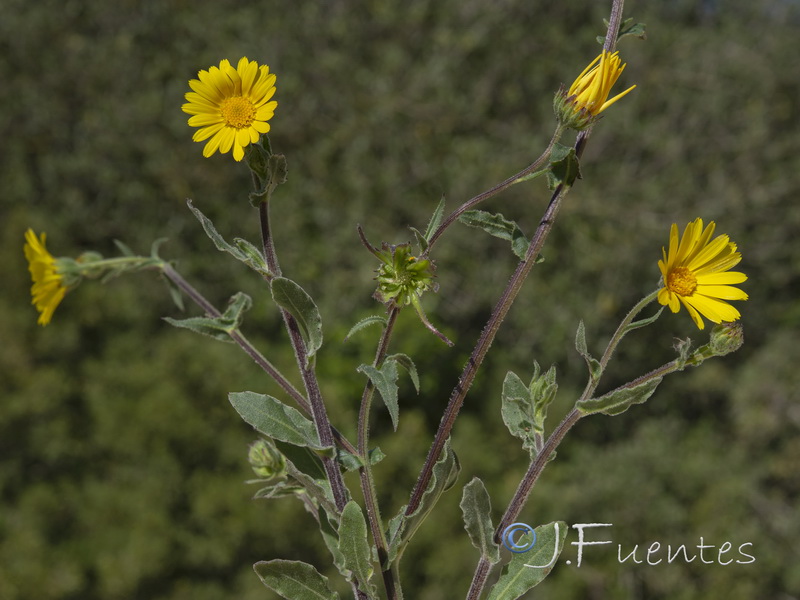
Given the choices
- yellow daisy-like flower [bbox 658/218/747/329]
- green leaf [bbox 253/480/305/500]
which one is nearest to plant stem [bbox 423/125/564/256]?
yellow daisy-like flower [bbox 658/218/747/329]

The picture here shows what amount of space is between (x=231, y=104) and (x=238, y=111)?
0.01 m

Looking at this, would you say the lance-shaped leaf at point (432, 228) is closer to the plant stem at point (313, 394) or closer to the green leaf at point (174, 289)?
the plant stem at point (313, 394)

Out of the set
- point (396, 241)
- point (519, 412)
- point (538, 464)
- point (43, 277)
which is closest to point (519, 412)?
point (519, 412)

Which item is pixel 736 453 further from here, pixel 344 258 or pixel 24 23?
pixel 24 23

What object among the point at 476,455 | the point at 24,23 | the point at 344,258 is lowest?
the point at 476,455

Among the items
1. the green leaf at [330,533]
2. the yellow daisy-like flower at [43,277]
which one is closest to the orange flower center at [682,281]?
the green leaf at [330,533]

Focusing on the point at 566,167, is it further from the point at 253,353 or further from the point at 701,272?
the point at 253,353

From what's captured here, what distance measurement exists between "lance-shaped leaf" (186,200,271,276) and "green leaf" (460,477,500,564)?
23 centimetres

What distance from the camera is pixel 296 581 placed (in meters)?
0.59

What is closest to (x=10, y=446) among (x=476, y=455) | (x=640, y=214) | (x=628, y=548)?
(x=476, y=455)

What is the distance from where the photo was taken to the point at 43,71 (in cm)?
282

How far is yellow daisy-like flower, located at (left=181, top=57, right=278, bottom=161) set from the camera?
20.7 inches

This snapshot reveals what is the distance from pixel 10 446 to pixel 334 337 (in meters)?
1.07

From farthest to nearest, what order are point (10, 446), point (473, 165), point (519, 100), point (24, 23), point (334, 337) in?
point (519, 100)
point (473, 165)
point (24, 23)
point (334, 337)
point (10, 446)
